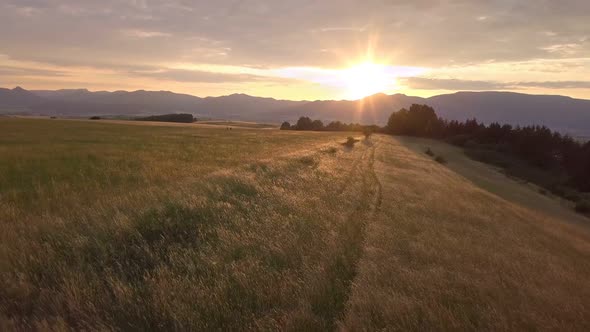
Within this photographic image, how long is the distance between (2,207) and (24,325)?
6497 mm

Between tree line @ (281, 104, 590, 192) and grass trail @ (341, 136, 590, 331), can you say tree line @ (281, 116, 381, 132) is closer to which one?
tree line @ (281, 104, 590, 192)

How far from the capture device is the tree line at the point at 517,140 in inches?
3344

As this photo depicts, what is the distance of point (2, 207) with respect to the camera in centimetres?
1090

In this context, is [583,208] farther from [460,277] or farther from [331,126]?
[331,126]

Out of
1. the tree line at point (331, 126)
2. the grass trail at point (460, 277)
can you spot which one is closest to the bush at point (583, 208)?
the grass trail at point (460, 277)

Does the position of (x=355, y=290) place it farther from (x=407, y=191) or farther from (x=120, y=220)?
(x=407, y=191)

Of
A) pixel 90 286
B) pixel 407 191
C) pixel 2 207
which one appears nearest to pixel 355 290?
pixel 90 286

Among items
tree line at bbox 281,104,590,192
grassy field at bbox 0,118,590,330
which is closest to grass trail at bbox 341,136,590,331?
grassy field at bbox 0,118,590,330

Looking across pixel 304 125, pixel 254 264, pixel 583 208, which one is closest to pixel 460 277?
pixel 254 264

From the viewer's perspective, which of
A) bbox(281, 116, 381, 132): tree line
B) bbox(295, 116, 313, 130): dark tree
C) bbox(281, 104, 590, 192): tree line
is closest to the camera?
bbox(281, 104, 590, 192): tree line

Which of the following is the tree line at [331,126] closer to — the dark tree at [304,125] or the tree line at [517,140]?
the dark tree at [304,125]

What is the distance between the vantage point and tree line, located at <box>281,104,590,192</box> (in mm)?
84938

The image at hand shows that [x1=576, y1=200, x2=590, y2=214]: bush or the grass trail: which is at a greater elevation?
the grass trail

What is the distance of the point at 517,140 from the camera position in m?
97.2
